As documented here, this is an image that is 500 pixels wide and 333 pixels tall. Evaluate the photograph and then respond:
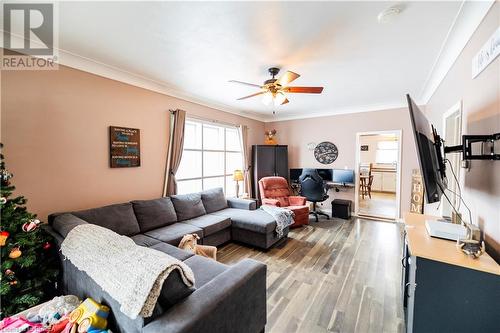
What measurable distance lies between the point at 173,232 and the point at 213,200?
3.93 feet

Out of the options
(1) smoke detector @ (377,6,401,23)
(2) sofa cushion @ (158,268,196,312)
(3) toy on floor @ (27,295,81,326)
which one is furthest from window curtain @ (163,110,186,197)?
(1) smoke detector @ (377,6,401,23)

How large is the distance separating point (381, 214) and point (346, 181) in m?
1.25

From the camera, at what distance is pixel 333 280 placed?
96.3 inches

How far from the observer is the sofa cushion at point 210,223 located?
2.99m

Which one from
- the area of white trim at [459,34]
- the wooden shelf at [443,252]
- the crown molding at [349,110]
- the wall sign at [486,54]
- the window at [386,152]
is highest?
the crown molding at [349,110]

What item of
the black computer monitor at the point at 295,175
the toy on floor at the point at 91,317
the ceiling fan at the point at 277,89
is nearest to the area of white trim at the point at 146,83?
the black computer monitor at the point at 295,175

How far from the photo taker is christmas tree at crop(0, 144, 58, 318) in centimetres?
157

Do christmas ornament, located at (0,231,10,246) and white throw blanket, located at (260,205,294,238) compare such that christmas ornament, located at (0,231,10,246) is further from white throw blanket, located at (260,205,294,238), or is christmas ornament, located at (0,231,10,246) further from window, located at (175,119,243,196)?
white throw blanket, located at (260,205,294,238)

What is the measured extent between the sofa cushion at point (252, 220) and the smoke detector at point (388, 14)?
266cm

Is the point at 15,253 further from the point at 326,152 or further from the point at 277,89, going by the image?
the point at 326,152

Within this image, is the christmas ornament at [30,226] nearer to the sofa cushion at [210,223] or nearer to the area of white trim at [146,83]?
the sofa cushion at [210,223]

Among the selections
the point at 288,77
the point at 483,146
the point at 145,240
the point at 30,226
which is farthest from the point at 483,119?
the point at 30,226

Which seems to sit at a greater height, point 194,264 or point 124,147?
point 124,147

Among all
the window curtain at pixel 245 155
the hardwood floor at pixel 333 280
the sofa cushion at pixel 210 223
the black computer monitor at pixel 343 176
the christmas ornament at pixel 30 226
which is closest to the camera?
the christmas ornament at pixel 30 226
